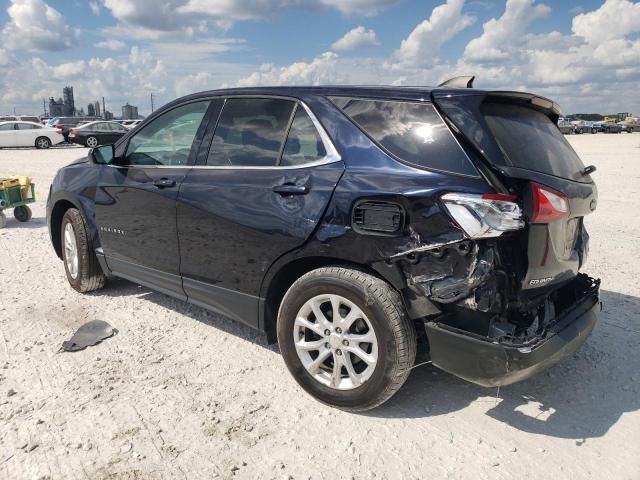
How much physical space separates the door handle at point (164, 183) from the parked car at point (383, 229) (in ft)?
0.04

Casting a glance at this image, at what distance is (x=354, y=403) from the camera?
2.86 m

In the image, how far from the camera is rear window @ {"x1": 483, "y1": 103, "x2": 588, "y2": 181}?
2.62 m

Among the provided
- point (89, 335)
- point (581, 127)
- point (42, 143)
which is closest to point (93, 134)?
point (42, 143)

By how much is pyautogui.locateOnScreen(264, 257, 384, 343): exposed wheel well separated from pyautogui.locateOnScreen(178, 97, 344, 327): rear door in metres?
0.09

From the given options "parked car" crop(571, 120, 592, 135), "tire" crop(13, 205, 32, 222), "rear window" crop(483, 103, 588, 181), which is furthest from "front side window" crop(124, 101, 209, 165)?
"parked car" crop(571, 120, 592, 135)

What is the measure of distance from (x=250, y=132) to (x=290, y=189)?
649 mm

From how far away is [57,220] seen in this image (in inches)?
202

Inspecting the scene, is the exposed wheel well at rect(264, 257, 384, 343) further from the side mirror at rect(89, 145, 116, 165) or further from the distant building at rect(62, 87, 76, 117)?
the distant building at rect(62, 87, 76, 117)

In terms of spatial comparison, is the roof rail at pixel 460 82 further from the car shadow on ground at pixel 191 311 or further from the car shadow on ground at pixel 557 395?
the car shadow on ground at pixel 191 311

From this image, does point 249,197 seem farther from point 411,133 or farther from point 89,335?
point 89,335

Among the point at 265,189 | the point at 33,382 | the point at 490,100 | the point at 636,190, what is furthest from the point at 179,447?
the point at 636,190

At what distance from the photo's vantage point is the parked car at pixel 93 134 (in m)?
27.5

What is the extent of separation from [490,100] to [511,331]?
1.22 m

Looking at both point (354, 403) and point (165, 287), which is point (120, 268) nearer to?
point (165, 287)
